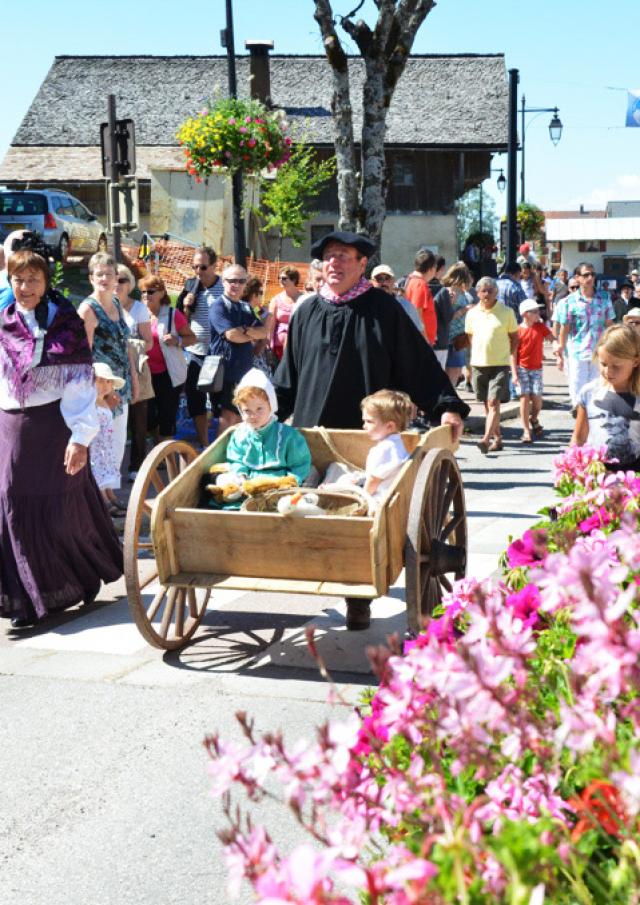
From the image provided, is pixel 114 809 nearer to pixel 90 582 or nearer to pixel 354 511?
pixel 354 511

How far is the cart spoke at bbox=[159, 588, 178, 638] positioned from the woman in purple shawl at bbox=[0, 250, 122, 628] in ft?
2.55

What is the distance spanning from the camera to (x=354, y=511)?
5.73 meters

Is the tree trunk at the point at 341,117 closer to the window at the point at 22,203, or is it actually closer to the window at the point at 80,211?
the window at the point at 22,203

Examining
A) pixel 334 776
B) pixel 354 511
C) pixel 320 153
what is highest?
pixel 320 153

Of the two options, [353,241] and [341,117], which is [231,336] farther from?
[341,117]

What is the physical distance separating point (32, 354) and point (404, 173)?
1823 inches

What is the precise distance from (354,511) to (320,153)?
46459mm

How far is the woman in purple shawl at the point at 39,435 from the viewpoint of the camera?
6.52 m

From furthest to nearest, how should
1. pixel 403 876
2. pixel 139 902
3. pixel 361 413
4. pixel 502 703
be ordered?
1. pixel 361 413
2. pixel 139 902
3. pixel 502 703
4. pixel 403 876

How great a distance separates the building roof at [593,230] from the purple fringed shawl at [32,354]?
3776 inches

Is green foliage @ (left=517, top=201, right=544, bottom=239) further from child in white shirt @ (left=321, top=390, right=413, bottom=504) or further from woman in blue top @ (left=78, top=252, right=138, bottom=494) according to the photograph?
child in white shirt @ (left=321, top=390, right=413, bottom=504)

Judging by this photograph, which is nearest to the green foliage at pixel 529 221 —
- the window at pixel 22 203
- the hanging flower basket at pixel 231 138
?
the window at pixel 22 203

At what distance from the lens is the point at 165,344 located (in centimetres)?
1200

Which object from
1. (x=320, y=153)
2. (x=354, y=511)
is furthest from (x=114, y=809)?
(x=320, y=153)
